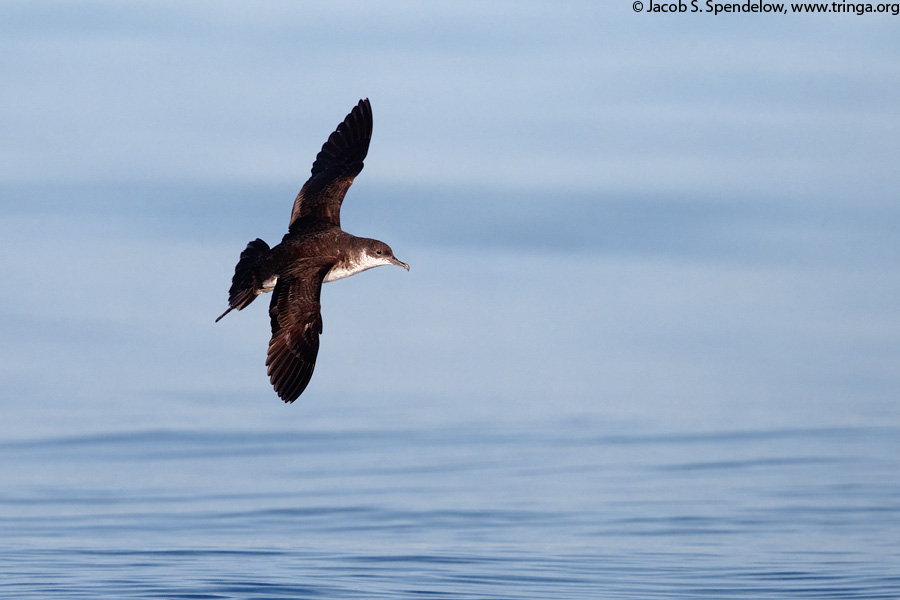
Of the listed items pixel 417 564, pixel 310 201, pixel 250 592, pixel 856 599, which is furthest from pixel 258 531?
pixel 310 201

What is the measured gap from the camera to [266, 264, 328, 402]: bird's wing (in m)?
12.7

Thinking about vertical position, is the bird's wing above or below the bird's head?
below

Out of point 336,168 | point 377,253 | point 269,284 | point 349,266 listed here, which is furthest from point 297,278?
point 336,168

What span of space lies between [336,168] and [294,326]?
218cm

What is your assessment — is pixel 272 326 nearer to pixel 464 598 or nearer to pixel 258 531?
pixel 464 598

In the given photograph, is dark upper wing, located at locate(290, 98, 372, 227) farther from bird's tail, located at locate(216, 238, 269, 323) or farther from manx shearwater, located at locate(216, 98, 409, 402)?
bird's tail, located at locate(216, 238, 269, 323)

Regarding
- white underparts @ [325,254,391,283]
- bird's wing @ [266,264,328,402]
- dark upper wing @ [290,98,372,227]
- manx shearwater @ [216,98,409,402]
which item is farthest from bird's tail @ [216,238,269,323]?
dark upper wing @ [290,98,372,227]

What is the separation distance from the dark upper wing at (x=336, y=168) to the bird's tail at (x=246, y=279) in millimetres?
794

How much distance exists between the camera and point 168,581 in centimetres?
2167

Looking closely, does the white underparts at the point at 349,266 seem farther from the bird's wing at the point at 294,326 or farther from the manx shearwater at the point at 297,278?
the bird's wing at the point at 294,326

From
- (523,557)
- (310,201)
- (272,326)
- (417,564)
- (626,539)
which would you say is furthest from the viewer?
(626,539)

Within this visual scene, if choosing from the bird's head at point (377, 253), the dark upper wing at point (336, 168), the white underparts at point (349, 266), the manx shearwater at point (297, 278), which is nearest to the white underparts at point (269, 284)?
the manx shearwater at point (297, 278)

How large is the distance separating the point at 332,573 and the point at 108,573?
3078mm

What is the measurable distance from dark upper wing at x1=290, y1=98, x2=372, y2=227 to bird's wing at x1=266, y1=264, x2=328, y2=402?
1.06 m
